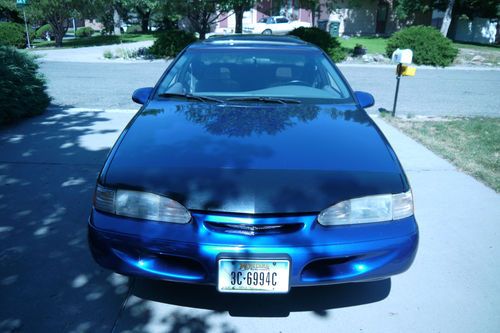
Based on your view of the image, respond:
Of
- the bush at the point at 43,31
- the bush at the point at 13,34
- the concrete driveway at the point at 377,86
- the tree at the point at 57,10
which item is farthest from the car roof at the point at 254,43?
the bush at the point at 43,31

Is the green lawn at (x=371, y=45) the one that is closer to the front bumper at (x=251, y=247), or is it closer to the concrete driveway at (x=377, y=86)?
the concrete driveway at (x=377, y=86)

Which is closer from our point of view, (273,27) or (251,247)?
(251,247)

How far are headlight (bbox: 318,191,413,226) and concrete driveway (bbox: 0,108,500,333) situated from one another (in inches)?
27.3

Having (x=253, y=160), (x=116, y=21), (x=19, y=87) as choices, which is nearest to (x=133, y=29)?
(x=116, y=21)

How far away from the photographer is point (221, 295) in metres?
2.65

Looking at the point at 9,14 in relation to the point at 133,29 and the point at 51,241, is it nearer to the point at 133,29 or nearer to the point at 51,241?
the point at 133,29

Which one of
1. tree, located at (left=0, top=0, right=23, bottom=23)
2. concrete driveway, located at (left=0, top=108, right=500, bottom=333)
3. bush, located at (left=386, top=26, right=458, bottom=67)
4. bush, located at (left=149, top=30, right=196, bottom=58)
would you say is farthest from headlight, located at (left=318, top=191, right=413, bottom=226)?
tree, located at (left=0, top=0, right=23, bottom=23)

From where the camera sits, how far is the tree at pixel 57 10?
22031 mm

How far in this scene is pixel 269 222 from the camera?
2084 millimetres

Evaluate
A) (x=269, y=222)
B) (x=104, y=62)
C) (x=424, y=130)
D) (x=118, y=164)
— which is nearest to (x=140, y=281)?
(x=118, y=164)

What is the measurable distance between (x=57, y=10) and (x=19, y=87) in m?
19.3

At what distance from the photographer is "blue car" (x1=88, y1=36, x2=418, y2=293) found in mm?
2096

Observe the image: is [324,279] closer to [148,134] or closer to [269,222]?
[269,222]

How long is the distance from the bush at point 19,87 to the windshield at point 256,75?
3900 mm
